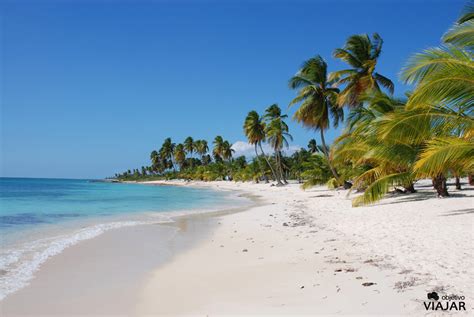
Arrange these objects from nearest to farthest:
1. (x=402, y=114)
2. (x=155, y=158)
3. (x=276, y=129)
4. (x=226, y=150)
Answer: (x=402, y=114)
(x=276, y=129)
(x=226, y=150)
(x=155, y=158)

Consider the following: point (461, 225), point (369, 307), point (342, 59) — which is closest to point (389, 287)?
point (369, 307)

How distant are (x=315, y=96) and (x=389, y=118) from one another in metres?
16.2

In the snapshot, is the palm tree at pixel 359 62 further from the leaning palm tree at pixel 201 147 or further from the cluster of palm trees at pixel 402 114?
the leaning palm tree at pixel 201 147

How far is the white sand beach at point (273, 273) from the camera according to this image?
14.1 ft

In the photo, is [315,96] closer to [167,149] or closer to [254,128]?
[254,128]

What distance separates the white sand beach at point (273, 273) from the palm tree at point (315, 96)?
52.7ft

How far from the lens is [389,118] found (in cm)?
935

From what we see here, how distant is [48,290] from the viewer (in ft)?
18.2

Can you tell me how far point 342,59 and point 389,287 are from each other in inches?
779

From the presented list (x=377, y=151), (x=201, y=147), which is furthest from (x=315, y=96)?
(x=201, y=147)

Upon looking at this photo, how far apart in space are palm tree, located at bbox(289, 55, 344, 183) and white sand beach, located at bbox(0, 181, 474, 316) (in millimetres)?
16067

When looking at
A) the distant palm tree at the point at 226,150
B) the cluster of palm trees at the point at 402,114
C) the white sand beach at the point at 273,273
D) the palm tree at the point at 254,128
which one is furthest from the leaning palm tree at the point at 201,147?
the white sand beach at the point at 273,273

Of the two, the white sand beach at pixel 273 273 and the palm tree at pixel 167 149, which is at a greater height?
the palm tree at pixel 167 149

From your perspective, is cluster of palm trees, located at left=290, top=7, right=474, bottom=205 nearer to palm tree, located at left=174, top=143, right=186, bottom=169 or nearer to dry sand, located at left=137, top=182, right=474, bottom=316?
dry sand, located at left=137, top=182, right=474, bottom=316
